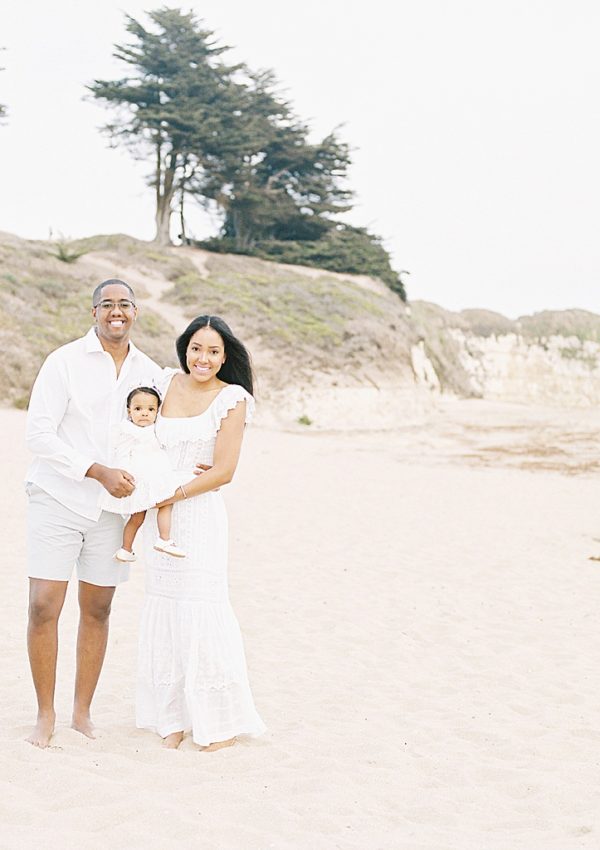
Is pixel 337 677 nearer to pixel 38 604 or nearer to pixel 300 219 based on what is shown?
pixel 38 604

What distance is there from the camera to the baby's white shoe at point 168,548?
3.59m

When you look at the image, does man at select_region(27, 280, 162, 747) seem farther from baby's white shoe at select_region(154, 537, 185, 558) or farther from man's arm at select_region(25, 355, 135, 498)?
baby's white shoe at select_region(154, 537, 185, 558)

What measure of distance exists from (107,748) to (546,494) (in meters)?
11.8

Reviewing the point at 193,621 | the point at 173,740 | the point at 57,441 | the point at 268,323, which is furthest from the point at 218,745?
the point at 268,323

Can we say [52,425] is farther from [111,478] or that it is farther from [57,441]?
[111,478]

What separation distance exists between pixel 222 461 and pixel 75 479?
24.1 inches

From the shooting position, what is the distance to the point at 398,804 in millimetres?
3307

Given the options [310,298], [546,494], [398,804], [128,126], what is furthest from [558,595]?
[128,126]

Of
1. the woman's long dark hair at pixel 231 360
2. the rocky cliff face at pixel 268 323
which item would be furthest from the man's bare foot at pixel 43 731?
the rocky cliff face at pixel 268 323

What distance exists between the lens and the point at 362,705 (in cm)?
464

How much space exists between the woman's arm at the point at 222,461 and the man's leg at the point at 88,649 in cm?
54

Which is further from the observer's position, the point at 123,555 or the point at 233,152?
the point at 233,152

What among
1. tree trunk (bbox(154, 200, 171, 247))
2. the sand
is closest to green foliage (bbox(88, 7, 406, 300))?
tree trunk (bbox(154, 200, 171, 247))

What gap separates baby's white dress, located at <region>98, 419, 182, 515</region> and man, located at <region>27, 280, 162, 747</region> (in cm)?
6
